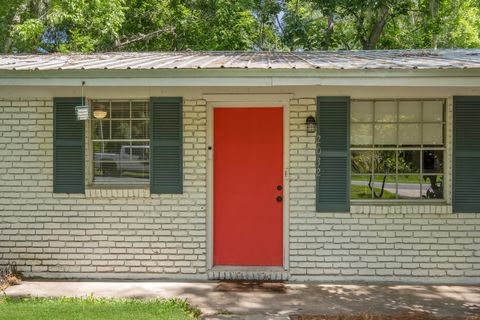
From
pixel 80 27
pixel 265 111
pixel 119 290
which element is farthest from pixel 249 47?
pixel 119 290

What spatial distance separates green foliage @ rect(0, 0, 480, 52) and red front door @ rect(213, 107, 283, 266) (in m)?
8.89

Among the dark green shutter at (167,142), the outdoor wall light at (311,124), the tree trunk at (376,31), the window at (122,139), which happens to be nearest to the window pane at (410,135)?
the outdoor wall light at (311,124)

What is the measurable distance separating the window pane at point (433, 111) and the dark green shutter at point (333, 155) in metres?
1.09

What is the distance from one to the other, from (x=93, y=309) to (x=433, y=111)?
4950mm

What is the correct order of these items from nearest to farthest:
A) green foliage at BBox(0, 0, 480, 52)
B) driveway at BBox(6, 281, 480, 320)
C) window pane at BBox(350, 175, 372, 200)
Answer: driveway at BBox(6, 281, 480, 320), window pane at BBox(350, 175, 372, 200), green foliage at BBox(0, 0, 480, 52)

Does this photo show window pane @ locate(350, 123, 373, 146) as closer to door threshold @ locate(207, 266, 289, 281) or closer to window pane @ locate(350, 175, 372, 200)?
window pane @ locate(350, 175, 372, 200)

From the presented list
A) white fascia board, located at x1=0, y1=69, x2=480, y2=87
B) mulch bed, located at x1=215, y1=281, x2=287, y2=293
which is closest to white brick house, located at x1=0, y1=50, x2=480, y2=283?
mulch bed, located at x1=215, y1=281, x2=287, y2=293

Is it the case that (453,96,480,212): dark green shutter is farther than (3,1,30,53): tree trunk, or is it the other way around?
(3,1,30,53): tree trunk

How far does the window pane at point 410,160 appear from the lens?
6684 mm

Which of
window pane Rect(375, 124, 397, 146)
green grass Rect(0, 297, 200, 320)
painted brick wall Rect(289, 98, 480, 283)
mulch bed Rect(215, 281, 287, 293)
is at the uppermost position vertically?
window pane Rect(375, 124, 397, 146)

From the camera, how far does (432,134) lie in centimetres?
666

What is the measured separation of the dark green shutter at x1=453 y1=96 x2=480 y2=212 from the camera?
255 inches

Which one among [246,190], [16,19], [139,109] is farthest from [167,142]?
[16,19]

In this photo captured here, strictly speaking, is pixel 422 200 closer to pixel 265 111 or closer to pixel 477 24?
pixel 265 111
